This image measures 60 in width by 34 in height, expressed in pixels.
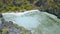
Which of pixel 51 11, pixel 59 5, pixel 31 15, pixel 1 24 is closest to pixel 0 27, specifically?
pixel 1 24

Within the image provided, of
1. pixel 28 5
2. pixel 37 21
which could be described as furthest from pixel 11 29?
pixel 28 5

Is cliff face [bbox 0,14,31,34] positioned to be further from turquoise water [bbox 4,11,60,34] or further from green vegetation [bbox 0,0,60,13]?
green vegetation [bbox 0,0,60,13]

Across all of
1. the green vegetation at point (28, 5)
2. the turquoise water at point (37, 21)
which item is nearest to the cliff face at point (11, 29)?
the turquoise water at point (37, 21)

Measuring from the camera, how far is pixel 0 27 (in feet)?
8.21

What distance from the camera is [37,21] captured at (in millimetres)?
2686

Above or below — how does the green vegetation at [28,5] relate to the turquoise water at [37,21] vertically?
above

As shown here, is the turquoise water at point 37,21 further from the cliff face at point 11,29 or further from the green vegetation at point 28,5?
the green vegetation at point 28,5

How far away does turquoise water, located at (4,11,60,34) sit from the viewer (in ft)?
8.38

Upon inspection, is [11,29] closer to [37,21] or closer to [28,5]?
[37,21]

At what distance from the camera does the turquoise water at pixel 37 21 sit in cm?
255

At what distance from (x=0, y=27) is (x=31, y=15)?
0.60 meters

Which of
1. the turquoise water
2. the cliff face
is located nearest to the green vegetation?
the turquoise water

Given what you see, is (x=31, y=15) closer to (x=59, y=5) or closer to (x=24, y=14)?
(x=24, y=14)

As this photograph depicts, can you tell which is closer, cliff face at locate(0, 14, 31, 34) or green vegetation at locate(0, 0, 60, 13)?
cliff face at locate(0, 14, 31, 34)
